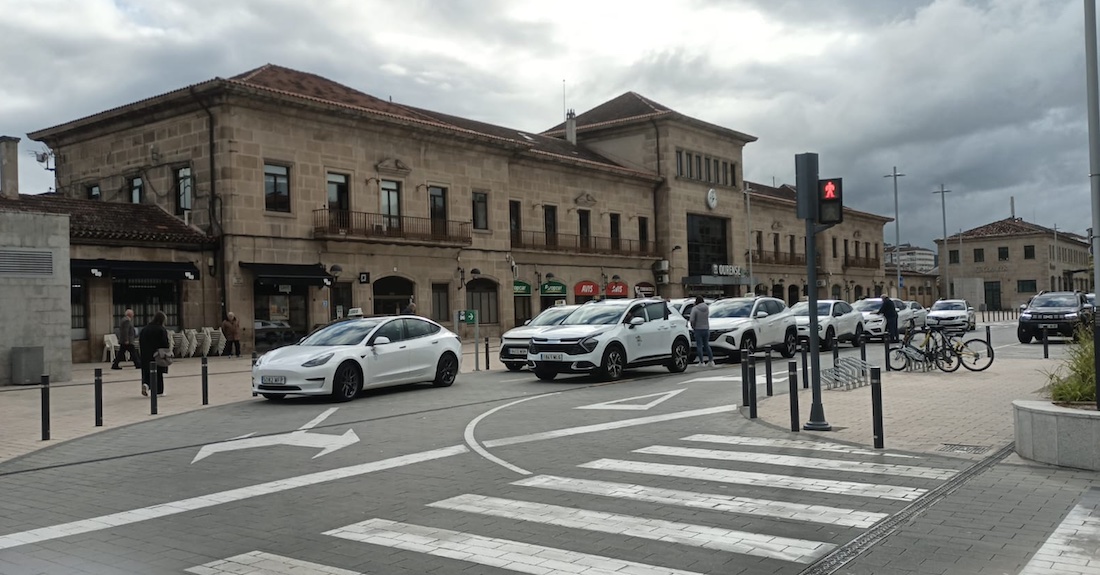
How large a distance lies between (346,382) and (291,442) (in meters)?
4.62

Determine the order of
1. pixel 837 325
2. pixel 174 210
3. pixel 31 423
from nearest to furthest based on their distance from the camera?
pixel 31 423
pixel 837 325
pixel 174 210

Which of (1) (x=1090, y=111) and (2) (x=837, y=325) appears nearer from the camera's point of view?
(1) (x=1090, y=111)

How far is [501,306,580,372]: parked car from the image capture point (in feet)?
68.5

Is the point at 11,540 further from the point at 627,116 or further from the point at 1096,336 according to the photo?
the point at 627,116

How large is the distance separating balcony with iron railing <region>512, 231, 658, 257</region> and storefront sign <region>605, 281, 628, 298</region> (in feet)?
5.42

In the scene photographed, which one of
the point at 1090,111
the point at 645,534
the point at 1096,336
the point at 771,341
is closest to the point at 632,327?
the point at 771,341

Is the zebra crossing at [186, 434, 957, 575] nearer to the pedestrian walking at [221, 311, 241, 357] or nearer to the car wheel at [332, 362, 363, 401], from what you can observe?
the car wheel at [332, 362, 363, 401]

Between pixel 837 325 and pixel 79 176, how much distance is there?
2882cm

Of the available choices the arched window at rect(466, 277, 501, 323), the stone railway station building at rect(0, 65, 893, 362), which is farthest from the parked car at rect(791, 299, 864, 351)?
the arched window at rect(466, 277, 501, 323)

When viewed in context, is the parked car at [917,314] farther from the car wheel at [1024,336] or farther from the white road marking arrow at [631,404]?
the white road marking arrow at [631,404]

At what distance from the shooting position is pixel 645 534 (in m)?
6.03

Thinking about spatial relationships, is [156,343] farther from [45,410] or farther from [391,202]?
[391,202]

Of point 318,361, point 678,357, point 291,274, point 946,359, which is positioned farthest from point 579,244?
point 318,361

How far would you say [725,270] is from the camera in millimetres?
56844
